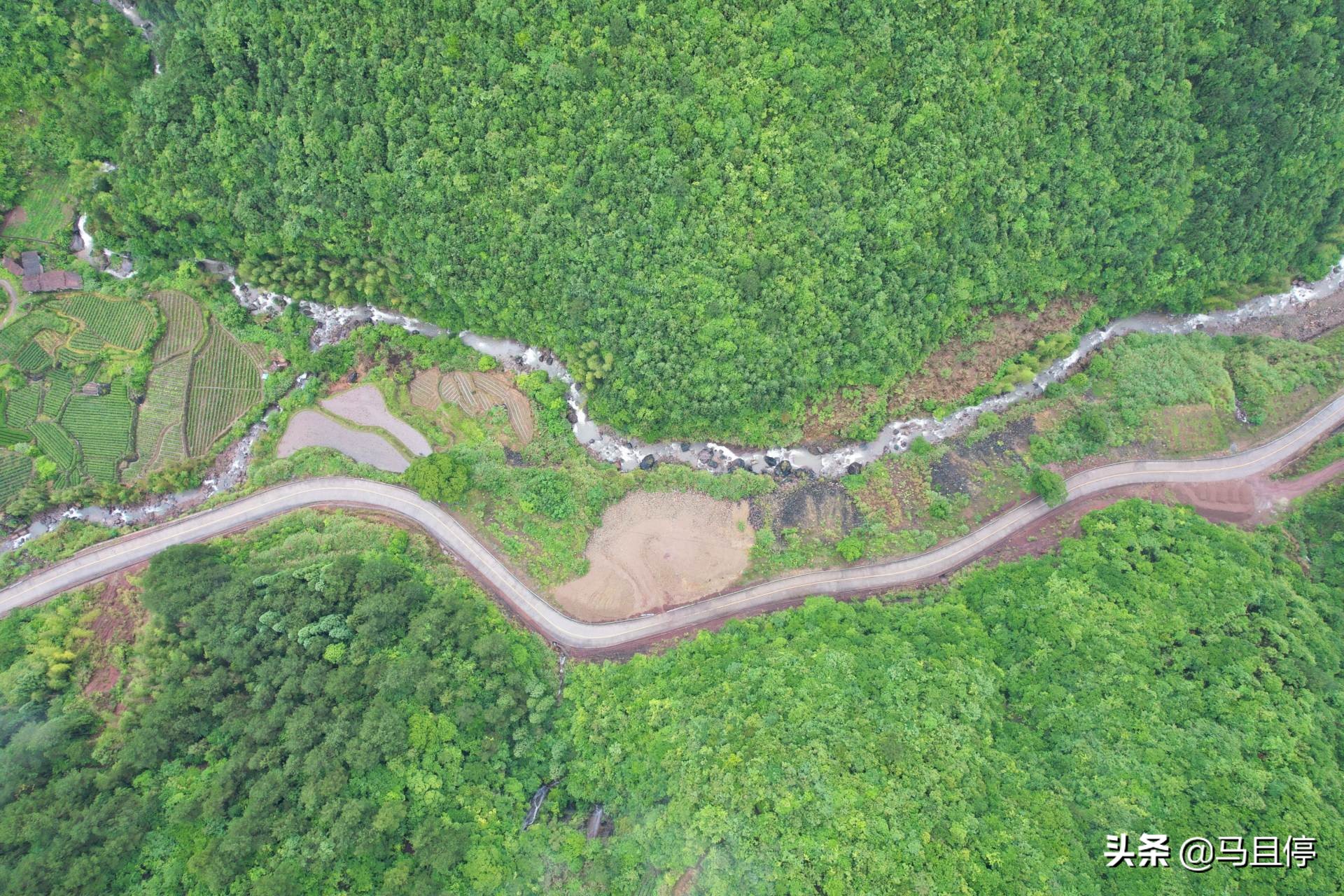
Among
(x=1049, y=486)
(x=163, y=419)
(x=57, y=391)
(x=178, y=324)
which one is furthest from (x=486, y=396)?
(x=1049, y=486)

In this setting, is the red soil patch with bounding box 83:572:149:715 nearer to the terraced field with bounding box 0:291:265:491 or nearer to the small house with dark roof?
the terraced field with bounding box 0:291:265:491

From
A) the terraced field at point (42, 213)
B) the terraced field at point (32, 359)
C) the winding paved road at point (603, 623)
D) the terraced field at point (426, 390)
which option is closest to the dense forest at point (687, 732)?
the winding paved road at point (603, 623)

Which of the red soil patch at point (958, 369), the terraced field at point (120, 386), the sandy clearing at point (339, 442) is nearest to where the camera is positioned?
the terraced field at point (120, 386)

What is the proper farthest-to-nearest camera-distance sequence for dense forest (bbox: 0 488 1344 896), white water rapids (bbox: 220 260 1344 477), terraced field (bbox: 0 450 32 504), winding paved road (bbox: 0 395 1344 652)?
white water rapids (bbox: 220 260 1344 477) < terraced field (bbox: 0 450 32 504) < winding paved road (bbox: 0 395 1344 652) < dense forest (bbox: 0 488 1344 896)

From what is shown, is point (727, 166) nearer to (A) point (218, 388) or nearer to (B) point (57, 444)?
(A) point (218, 388)

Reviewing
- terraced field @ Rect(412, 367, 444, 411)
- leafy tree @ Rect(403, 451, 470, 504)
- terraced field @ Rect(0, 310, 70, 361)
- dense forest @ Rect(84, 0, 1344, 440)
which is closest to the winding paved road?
leafy tree @ Rect(403, 451, 470, 504)

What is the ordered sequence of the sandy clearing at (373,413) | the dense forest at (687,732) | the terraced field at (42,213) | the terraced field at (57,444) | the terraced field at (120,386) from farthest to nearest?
the terraced field at (42,213), the sandy clearing at (373,413), the terraced field at (120,386), the terraced field at (57,444), the dense forest at (687,732)

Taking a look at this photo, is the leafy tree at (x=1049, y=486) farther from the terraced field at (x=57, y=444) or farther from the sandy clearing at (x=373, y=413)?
the terraced field at (x=57, y=444)
